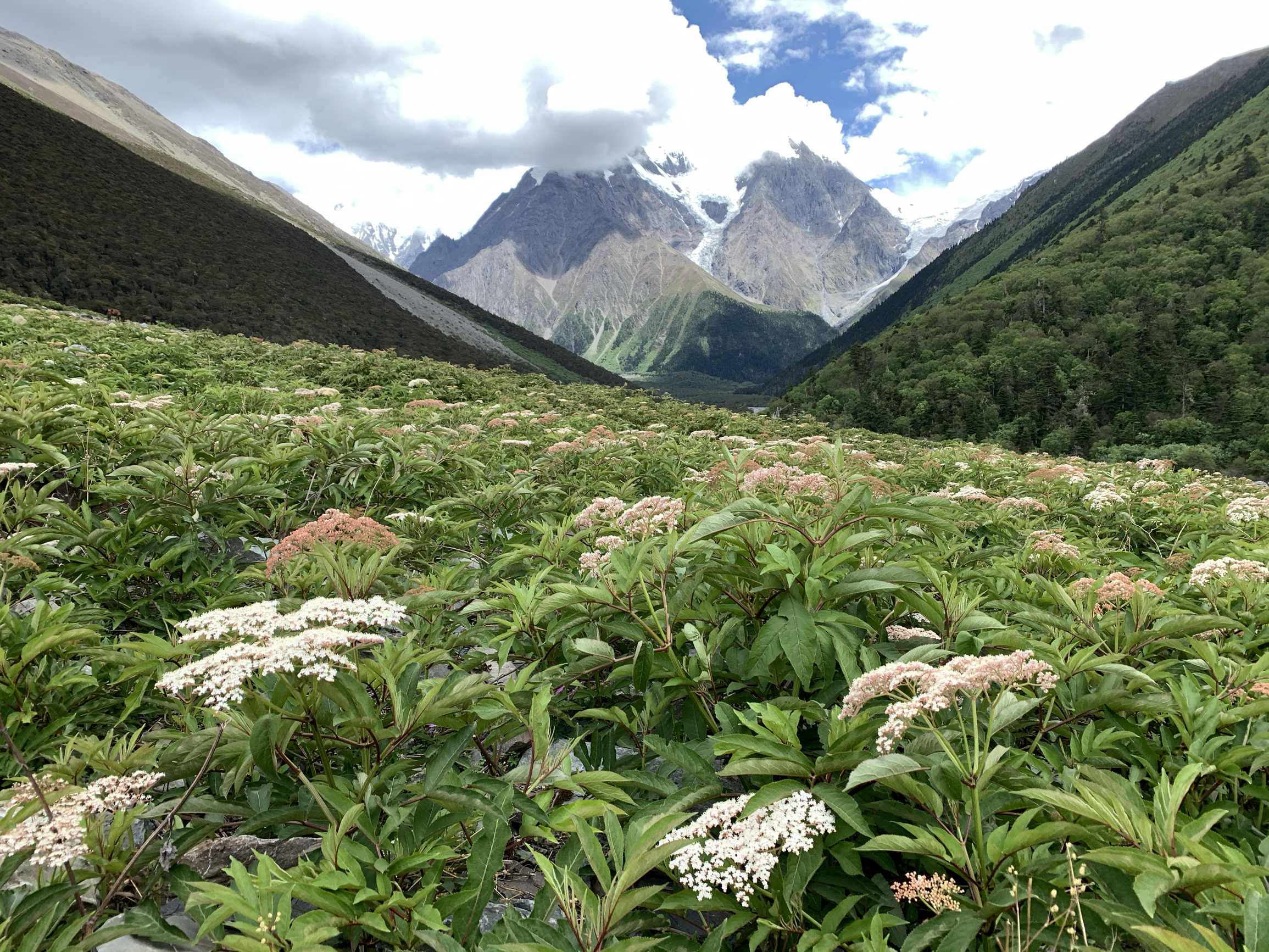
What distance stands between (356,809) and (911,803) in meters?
1.96

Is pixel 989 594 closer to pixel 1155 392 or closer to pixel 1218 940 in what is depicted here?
pixel 1218 940

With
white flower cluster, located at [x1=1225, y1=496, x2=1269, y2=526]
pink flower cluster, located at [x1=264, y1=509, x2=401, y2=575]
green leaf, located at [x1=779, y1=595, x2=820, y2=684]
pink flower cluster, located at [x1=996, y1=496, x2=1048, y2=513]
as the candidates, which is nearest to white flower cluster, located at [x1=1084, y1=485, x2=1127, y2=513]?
pink flower cluster, located at [x1=996, y1=496, x2=1048, y2=513]

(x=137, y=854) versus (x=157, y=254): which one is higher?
(x=157, y=254)

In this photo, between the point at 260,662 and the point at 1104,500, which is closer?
the point at 260,662

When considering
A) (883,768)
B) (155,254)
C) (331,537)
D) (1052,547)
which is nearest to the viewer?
(883,768)

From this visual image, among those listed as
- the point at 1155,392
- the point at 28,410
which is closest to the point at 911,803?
the point at 28,410

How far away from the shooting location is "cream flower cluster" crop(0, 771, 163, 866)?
1.86 metres

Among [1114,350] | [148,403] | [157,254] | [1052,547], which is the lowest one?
[1114,350]

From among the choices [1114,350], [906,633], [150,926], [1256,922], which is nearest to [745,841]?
[1256,922]

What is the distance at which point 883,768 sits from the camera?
70.1 inches

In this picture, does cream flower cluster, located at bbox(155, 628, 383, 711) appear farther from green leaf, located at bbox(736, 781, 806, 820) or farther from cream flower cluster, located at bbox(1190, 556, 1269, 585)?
cream flower cluster, located at bbox(1190, 556, 1269, 585)

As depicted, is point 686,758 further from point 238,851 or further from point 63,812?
point 63,812

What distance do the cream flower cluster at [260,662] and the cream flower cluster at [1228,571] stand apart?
467 cm

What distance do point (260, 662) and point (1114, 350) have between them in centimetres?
13345
